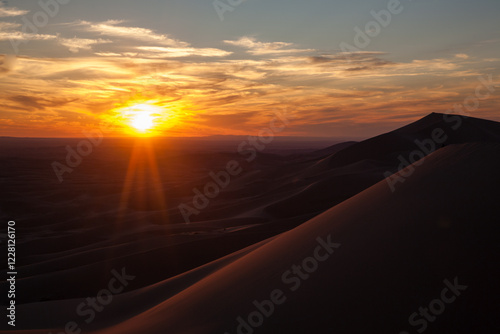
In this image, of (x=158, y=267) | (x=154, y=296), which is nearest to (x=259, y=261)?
(x=154, y=296)

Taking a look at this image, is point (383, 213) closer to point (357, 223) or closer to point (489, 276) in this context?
point (357, 223)
